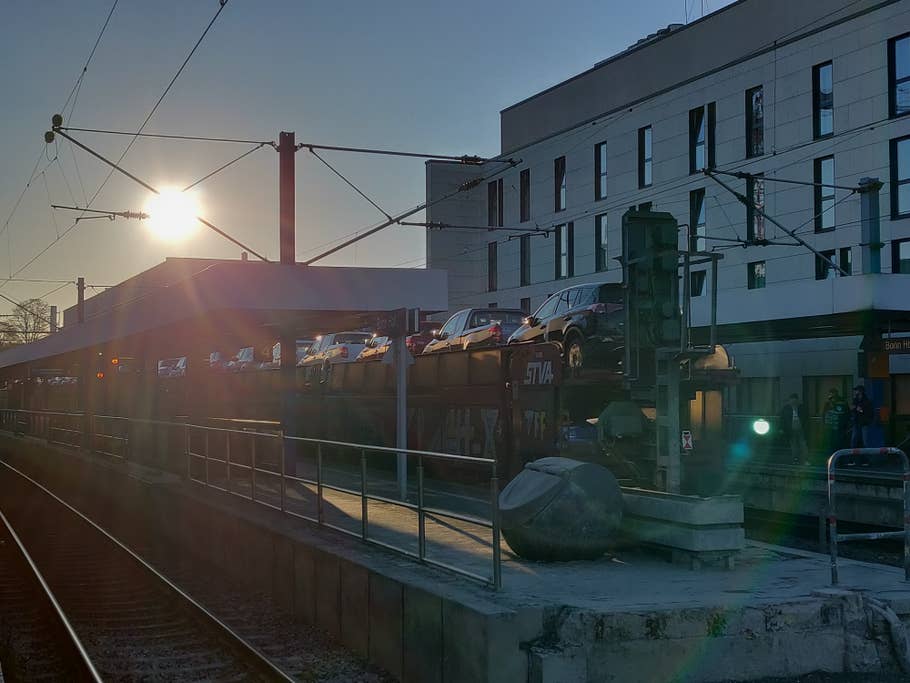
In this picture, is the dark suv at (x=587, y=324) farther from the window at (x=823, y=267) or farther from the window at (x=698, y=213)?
the window at (x=698, y=213)

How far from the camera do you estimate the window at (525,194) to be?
5319 cm

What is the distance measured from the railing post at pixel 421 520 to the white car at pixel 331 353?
17922 millimetres

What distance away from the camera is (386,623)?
335 inches

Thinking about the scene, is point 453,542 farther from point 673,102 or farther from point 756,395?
point 673,102

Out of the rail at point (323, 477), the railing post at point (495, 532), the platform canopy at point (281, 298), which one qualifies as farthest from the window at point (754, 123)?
the railing post at point (495, 532)

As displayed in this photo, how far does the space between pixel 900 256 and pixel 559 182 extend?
19.0 metres

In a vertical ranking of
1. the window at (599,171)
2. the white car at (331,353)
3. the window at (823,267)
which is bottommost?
the white car at (331,353)

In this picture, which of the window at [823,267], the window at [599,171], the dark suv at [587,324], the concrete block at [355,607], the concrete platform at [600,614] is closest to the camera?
the concrete platform at [600,614]

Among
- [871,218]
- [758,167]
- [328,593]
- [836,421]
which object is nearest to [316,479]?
[328,593]

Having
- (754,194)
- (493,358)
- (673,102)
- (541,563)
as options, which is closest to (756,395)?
(754,194)

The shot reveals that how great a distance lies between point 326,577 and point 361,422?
1535 centimetres

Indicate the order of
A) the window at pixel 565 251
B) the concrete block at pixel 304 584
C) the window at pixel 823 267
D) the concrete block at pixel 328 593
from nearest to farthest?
the concrete block at pixel 328 593
the concrete block at pixel 304 584
the window at pixel 823 267
the window at pixel 565 251

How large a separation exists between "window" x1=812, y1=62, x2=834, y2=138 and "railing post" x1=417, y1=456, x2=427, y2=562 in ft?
102

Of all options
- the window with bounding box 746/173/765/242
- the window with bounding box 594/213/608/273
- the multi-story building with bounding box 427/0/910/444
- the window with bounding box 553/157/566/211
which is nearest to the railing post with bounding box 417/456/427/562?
the multi-story building with bounding box 427/0/910/444
